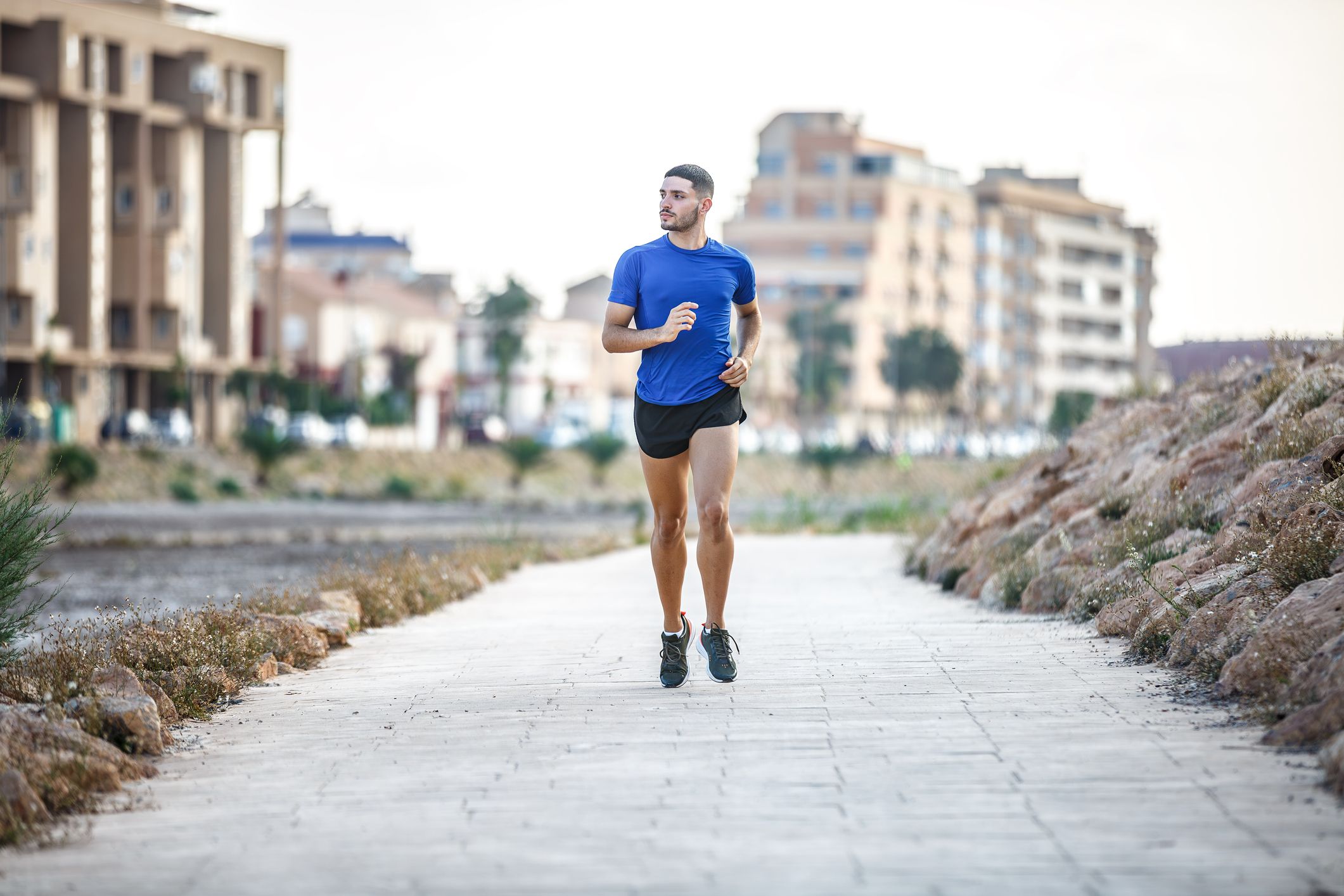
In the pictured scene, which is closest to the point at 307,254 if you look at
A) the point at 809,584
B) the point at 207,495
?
the point at 207,495

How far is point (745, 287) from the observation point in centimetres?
829

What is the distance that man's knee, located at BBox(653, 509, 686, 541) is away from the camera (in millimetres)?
8250

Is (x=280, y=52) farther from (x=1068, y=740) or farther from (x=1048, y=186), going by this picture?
(x=1048, y=186)

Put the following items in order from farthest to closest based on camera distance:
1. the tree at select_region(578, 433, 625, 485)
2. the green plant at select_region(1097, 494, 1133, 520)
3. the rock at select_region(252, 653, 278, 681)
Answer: the tree at select_region(578, 433, 625, 485) → the green plant at select_region(1097, 494, 1133, 520) → the rock at select_region(252, 653, 278, 681)

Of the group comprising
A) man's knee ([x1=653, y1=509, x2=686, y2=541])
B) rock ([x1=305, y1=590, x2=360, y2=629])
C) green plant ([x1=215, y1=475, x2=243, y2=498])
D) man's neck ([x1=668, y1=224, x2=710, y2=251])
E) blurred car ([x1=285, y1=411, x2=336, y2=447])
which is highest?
man's neck ([x1=668, y1=224, x2=710, y2=251])

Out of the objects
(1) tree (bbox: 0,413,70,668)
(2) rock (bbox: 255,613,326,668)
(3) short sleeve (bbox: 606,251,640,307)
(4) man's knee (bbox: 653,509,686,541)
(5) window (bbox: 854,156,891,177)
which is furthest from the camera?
(5) window (bbox: 854,156,891,177)

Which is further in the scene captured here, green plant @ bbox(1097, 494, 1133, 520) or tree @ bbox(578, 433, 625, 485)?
tree @ bbox(578, 433, 625, 485)

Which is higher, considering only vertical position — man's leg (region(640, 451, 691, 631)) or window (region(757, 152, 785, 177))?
window (region(757, 152, 785, 177))

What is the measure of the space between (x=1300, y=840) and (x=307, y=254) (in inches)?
5240

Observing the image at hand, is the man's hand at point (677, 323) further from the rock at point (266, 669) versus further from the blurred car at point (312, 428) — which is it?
the blurred car at point (312, 428)

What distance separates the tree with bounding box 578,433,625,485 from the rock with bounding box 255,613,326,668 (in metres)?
54.2

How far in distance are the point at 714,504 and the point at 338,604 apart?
4.65 m

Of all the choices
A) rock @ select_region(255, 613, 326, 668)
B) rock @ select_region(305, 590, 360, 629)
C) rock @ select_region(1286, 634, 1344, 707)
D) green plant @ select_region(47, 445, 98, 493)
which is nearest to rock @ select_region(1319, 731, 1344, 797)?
rock @ select_region(1286, 634, 1344, 707)

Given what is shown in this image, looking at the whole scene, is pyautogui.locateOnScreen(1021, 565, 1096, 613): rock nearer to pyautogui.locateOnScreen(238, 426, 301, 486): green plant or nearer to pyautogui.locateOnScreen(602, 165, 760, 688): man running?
pyautogui.locateOnScreen(602, 165, 760, 688): man running
